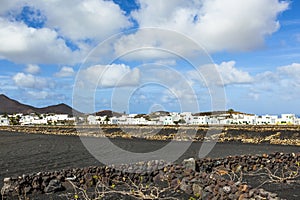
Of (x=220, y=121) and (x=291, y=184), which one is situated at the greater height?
(x=220, y=121)

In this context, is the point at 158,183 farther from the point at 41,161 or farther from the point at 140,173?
the point at 41,161

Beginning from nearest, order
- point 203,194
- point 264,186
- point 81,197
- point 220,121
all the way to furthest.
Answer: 1. point 203,194
2. point 81,197
3. point 264,186
4. point 220,121

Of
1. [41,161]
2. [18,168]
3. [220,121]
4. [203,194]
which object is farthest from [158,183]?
[220,121]

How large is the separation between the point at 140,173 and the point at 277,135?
3166 centimetres

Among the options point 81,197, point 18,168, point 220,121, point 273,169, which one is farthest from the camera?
point 220,121

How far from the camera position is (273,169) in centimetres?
1573

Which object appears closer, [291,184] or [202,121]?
[291,184]

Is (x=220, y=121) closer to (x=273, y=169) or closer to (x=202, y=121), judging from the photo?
(x=202, y=121)

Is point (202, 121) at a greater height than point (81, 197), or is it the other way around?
point (202, 121)

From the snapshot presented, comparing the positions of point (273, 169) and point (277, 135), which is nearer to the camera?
point (273, 169)

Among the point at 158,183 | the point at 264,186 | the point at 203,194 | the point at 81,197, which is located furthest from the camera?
the point at 158,183

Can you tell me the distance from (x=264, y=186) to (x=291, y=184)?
969 millimetres

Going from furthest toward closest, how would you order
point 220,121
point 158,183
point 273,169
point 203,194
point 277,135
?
point 220,121, point 277,135, point 273,169, point 158,183, point 203,194

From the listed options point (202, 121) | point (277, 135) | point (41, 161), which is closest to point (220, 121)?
point (202, 121)
